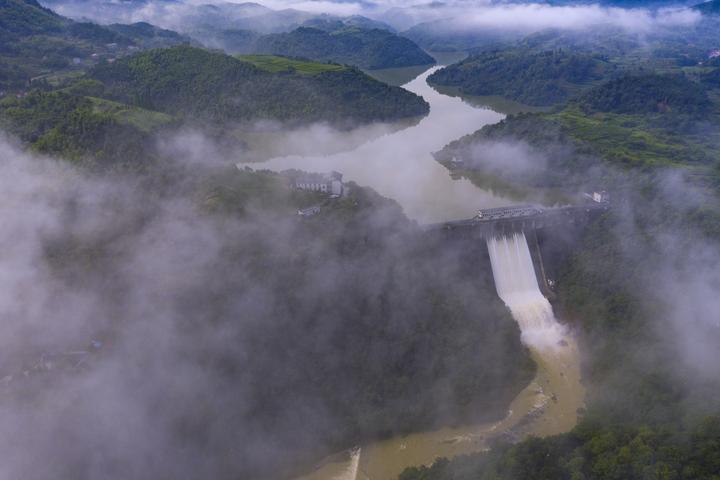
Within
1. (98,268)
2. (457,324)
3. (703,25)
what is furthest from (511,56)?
(703,25)

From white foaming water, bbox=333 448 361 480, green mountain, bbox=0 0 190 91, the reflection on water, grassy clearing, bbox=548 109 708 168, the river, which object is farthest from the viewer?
green mountain, bbox=0 0 190 91

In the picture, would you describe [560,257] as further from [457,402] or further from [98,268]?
[98,268]

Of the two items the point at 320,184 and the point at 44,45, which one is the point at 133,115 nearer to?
the point at 320,184

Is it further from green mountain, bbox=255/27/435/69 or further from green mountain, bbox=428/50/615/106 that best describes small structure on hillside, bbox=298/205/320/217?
green mountain, bbox=255/27/435/69

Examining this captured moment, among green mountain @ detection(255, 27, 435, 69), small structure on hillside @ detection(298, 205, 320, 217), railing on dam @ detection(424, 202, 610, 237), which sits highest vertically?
green mountain @ detection(255, 27, 435, 69)

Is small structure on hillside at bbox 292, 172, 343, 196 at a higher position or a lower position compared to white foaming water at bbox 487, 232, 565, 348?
higher

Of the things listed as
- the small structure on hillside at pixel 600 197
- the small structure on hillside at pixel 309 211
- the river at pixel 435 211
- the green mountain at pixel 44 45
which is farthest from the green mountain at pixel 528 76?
the small structure on hillside at pixel 309 211

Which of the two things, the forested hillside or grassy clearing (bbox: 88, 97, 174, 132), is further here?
grassy clearing (bbox: 88, 97, 174, 132)

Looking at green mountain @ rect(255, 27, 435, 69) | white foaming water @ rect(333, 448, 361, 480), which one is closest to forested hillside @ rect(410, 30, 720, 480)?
white foaming water @ rect(333, 448, 361, 480)
